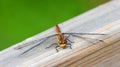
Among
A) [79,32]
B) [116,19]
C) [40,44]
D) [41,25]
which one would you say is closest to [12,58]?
[40,44]

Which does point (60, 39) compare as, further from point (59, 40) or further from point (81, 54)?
point (81, 54)

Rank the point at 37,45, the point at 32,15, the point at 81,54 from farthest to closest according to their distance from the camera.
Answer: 1. the point at 32,15
2. the point at 37,45
3. the point at 81,54

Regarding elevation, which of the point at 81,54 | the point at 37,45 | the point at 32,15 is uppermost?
the point at 32,15

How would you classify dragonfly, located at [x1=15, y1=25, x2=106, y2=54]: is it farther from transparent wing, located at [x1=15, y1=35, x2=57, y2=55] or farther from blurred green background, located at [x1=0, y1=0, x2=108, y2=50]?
blurred green background, located at [x1=0, y1=0, x2=108, y2=50]

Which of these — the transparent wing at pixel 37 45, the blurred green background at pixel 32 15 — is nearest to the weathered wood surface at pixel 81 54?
the transparent wing at pixel 37 45

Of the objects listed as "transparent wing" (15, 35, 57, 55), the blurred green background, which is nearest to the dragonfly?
"transparent wing" (15, 35, 57, 55)

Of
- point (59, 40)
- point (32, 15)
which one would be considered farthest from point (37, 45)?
point (32, 15)
